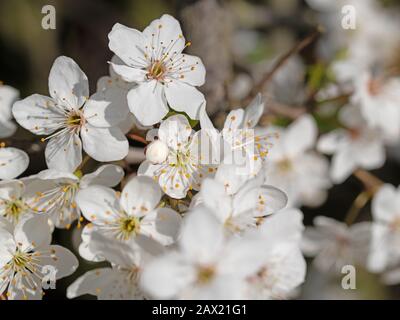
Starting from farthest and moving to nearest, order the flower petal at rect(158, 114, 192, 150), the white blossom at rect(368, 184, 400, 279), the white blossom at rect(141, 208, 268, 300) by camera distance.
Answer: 1. the white blossom at rect(368, 184, 400, 279)
2. the flower petal at rect(158, 114, 192, 150)
3. the white blossom at rect(141, 208, 268, 300)

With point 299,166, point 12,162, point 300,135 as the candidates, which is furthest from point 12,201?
point 299,166

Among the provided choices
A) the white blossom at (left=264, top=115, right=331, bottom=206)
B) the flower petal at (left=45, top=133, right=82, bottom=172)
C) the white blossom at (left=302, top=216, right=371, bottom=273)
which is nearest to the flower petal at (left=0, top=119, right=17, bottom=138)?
the flower petal at (left=45, top=133, right=82, bottom=172)

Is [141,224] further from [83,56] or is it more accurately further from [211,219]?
[83,56]

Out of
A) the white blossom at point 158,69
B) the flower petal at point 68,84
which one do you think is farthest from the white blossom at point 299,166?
the flower petal at point 68,84

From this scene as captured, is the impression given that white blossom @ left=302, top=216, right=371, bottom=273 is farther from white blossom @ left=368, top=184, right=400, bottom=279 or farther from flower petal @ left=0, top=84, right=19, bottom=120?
flower petal @ left=0, top=84, right=19, bottom=120

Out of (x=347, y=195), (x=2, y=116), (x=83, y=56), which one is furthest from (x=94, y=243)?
(x=83, y=56)

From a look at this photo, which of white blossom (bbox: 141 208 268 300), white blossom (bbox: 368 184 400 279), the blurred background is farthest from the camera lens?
the blurred background

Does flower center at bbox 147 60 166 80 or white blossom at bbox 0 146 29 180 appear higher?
flower center at bbox 147 60 166 80
